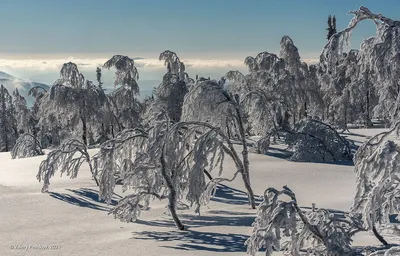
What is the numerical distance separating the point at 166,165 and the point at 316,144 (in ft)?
34.7

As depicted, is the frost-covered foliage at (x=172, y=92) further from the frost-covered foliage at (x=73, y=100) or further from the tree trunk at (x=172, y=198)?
the tree trunk at (x=172, y=198)

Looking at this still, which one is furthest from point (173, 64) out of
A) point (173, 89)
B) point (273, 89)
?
point (273, 89)

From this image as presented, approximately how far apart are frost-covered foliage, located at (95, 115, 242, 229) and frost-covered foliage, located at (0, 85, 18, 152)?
35470mm

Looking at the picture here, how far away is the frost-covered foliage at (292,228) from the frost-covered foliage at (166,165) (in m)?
2.98

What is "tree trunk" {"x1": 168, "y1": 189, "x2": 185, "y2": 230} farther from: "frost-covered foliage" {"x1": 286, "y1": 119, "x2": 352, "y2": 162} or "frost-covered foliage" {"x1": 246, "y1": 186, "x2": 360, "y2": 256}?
"frost-covered foliage" {"x1": 286, "y1": 119, "x2": 352, "y2": 162}

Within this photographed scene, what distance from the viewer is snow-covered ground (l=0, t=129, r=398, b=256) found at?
10023 millimetres

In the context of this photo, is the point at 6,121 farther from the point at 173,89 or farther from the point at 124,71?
the point at 173,89

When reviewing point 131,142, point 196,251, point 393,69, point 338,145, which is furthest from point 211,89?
point 338,145

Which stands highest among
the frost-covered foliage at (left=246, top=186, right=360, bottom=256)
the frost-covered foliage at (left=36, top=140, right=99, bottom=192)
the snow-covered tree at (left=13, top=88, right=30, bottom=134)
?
the snow-covered tree at (left=13, top=88, right=30, bottom=134)

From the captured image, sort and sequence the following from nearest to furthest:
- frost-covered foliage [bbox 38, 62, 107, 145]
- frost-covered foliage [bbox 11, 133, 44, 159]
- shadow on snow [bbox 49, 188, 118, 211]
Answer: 1. shadow on snow [bbox 49, 188, 118, 211]
2. frost-covered foliage [bbox 38, 62, 107, 145]
3. frost-covered foliage [bbox 11, 133, 44, 159]

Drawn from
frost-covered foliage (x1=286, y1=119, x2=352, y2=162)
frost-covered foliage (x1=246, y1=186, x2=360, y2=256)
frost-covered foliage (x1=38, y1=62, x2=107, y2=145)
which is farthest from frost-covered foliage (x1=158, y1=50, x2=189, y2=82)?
frost-covered foliage (x1=246, y1=186, x2=360, y2=256)

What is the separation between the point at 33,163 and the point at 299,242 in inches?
631

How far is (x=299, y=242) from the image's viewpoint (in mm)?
7465

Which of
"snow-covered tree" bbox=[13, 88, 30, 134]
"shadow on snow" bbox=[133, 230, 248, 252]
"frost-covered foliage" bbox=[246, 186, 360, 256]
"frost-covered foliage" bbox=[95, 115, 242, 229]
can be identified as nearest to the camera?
"frost-covered foliage" bbox=[246, 186, 360, 256]
